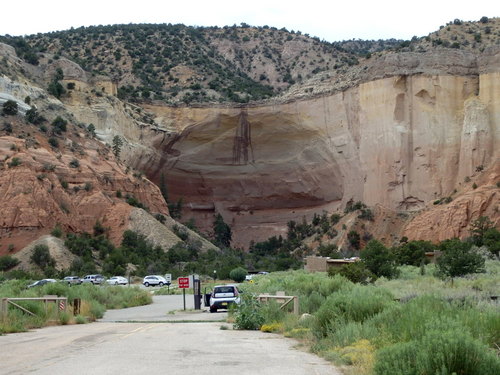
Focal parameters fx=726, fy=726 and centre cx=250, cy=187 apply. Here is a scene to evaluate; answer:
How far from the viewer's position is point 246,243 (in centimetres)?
9412

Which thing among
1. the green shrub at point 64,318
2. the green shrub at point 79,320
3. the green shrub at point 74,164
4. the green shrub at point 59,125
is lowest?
the green shrub at point 79,320

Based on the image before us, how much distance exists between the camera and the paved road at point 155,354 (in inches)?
498

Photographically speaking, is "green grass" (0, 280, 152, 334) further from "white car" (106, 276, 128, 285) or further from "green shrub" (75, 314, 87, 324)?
"white car" (106, 276, 128, 285)

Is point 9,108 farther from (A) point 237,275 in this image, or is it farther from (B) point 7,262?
(A) point 237,275

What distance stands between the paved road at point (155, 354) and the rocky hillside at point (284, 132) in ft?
156

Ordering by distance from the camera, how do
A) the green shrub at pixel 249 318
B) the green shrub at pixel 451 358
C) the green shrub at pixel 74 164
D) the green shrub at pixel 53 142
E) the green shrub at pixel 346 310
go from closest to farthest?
the green shrub at pixel 451 358
the green shrub at pixel 346 310
the green shrub at pixel 249 318
the green shrub at pixel 74 164
the green shrub at pixel 53 142

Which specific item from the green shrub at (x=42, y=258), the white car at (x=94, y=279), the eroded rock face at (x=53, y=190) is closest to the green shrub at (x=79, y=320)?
the white car at (x=94, y=279)

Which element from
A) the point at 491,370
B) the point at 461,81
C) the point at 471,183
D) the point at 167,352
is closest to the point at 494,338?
the point at 491,370

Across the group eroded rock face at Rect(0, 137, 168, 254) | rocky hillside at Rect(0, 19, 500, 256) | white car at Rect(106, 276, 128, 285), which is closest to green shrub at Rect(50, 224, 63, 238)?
eroded rock face at Rect(0, 137, 168, 254)

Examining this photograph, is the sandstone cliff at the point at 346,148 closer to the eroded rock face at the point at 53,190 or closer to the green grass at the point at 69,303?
the eroded rock face at the point at 53,190

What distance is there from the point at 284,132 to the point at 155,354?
242 ft

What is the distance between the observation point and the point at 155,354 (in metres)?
15.1

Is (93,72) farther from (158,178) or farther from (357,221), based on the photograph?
(357,221)

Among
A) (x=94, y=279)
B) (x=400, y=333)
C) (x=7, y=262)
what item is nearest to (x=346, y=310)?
(x=400, y=333)
